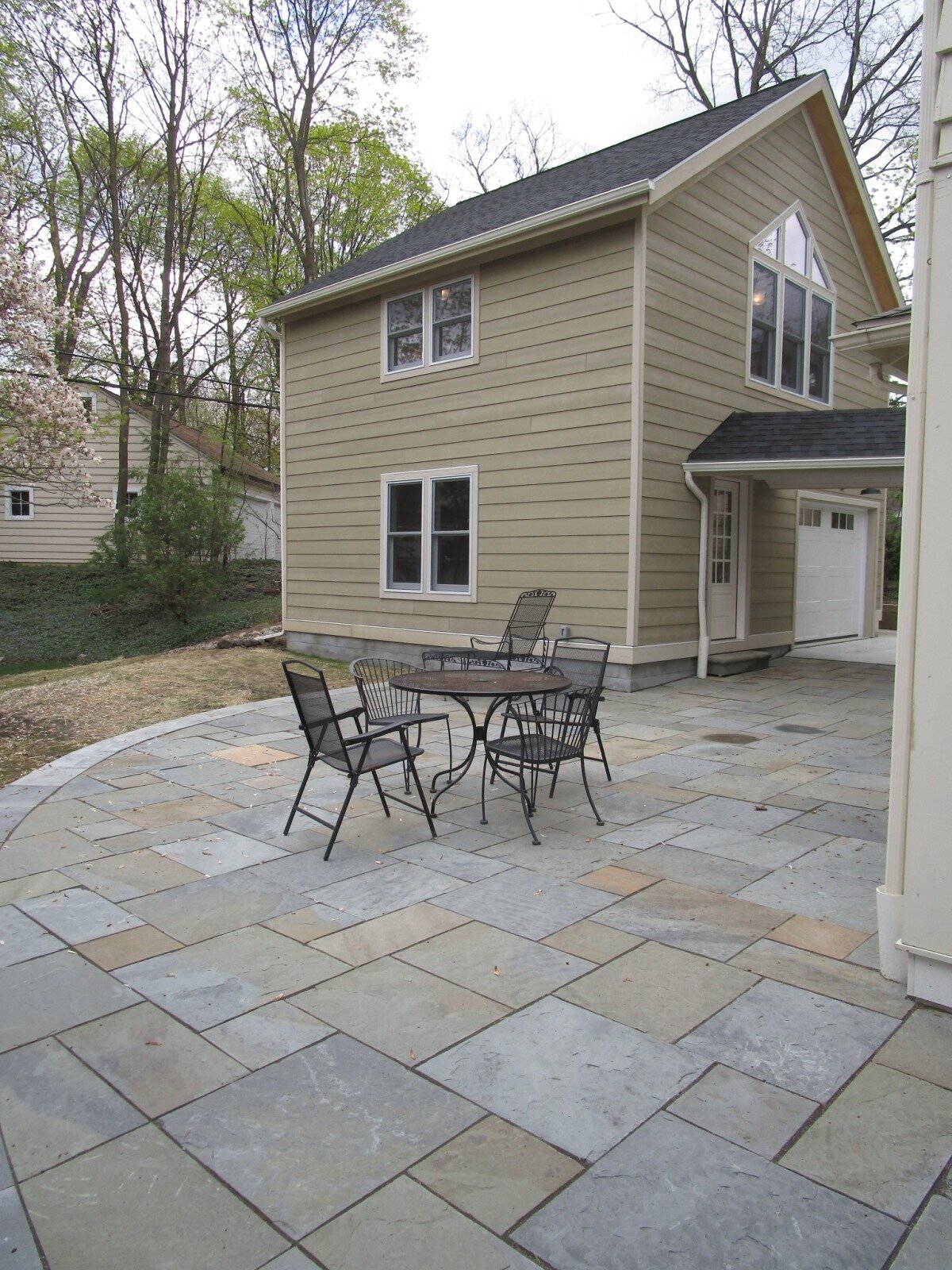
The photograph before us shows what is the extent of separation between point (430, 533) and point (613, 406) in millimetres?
2910

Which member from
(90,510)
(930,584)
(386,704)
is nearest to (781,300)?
(386,704)

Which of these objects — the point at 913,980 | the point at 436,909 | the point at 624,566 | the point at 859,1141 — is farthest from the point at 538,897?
the point at 624,566

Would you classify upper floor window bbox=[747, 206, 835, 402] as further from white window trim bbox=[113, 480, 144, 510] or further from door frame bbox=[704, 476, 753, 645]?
white window trim bbox=[113, 480, 144, 510]

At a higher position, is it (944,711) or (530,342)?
(530,342)

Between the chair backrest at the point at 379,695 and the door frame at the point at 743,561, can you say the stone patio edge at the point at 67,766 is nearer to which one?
the chair backrest at the point at 379,695

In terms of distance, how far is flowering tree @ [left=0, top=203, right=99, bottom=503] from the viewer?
829cm

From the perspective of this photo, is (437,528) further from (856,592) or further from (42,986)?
(42,986)

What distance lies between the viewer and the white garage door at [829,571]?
464 inches

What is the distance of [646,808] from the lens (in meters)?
4.95

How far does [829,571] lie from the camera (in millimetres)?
12391

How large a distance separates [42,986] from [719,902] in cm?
251

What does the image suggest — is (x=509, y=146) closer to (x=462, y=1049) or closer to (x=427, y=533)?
(x=427, y=533)

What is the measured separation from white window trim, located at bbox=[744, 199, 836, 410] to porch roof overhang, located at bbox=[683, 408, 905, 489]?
3.77 feet

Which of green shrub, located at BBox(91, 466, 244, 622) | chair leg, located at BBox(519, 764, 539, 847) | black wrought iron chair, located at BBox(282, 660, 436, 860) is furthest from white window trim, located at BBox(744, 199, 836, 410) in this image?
green shrub, located at BBox(91, 466, 244, 622)
